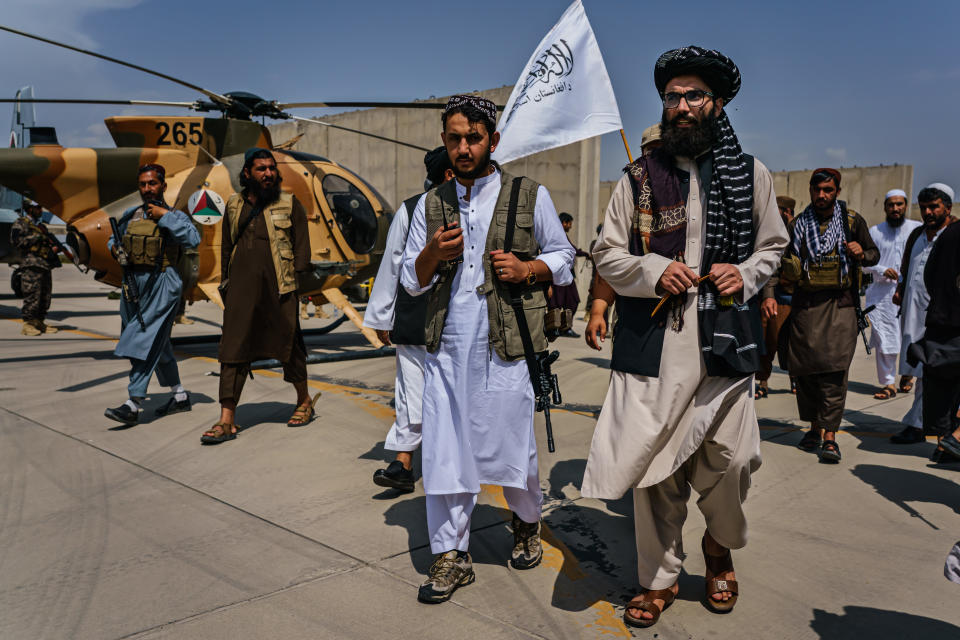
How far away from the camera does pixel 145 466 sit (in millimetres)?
4770

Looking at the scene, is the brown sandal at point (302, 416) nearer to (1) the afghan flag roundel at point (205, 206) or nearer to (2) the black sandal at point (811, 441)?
(1) the afghan flag roundel at point (205, 206)

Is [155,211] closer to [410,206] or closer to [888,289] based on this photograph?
[410,206]

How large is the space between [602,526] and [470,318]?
1448 mm

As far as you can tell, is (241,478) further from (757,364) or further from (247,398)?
(757,364)

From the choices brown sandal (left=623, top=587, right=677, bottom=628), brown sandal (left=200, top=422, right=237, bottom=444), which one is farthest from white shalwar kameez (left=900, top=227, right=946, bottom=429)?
brown sandal (left=200, top=422, right=237, bottom=444)

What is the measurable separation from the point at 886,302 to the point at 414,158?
1321 cm

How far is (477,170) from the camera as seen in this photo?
3113 millimetres

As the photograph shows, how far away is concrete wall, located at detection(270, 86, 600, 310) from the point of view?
15.2m

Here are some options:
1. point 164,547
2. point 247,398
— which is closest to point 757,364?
point 164,547

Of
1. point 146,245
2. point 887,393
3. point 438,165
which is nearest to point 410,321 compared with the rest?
point 438,165

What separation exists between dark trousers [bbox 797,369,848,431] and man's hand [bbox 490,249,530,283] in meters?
3.08

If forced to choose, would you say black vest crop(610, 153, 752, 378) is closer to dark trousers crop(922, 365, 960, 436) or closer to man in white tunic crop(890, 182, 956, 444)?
dark trousers crop(922, 365, 960, 436)

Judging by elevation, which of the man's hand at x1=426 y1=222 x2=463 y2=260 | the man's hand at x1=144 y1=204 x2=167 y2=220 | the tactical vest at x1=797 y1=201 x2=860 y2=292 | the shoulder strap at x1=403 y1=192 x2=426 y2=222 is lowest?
the tactical vest at x1=797 y1=201 x2=860 y2=292

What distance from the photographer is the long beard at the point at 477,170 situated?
3.11m
